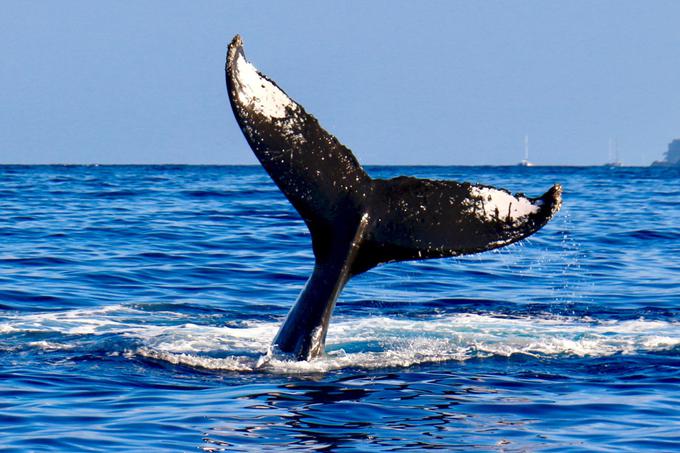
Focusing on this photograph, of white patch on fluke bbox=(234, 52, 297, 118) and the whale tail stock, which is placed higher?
white patch on fluke bbox=(234, 52, 297, 118)

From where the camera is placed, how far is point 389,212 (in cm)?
811

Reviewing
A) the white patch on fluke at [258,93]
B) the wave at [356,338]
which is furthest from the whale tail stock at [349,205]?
the wave at [356,338]

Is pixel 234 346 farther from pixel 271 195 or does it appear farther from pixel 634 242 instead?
pixel 271 195

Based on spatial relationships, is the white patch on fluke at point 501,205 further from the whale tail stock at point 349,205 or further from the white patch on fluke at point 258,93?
the white patch on fluke at point 258,93

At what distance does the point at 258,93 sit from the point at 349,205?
1.00 meters

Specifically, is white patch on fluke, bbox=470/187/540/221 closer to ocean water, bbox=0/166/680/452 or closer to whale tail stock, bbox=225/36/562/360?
whale tail stock, bbox=225/36/562/360

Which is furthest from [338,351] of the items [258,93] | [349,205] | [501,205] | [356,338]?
[258,93]

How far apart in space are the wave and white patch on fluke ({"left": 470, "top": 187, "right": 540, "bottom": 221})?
1.60 m

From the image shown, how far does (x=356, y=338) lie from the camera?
32.9ft

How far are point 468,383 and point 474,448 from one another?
1792 millimetres

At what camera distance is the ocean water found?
6910 millimetres

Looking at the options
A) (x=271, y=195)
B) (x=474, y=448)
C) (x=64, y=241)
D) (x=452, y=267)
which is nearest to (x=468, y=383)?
(x=474, y=448)

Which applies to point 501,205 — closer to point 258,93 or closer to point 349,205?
point 349,205

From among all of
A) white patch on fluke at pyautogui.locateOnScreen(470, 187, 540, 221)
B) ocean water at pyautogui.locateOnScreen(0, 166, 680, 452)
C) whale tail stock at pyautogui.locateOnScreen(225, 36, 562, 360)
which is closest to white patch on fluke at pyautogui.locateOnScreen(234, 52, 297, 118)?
whale tail stock at pyautogui.locateOnScreen(225, 36, 562, 360)
